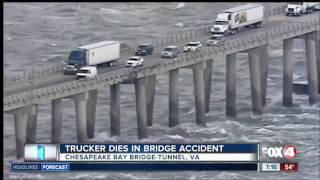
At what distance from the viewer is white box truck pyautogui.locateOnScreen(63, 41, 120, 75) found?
119731mm

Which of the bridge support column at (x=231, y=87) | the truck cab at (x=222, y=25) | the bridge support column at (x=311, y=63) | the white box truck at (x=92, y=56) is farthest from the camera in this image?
the bridge support column at (x=311, y=63)

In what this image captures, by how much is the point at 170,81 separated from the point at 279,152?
39.3 meters

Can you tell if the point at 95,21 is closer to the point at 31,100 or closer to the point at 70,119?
the point at 70,119

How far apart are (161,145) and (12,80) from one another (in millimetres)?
33703

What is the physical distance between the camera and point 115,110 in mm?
121062

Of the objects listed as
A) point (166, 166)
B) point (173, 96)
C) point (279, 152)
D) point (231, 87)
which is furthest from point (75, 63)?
point (279, 152)

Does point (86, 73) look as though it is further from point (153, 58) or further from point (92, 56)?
point (153, 58)

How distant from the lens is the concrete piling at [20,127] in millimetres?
110812

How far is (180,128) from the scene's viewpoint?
124m

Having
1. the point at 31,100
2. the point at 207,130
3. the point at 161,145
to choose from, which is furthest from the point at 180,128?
the point at 161,145

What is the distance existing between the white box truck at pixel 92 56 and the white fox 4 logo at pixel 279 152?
34.4 m

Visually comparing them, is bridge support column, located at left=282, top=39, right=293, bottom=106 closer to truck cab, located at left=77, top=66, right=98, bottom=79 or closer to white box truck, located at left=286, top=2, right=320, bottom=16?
white box truck, located at left=286, top=2, right=320, bottom=16

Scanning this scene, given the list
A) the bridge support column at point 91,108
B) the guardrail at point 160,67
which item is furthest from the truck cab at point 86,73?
the bridge support column at point 91,108

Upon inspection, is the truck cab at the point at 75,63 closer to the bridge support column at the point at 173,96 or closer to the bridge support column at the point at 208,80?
the bridge support column at the point at 173,96
